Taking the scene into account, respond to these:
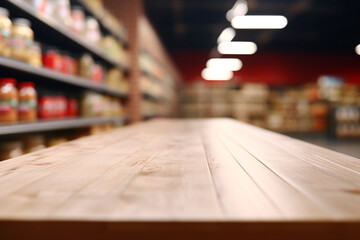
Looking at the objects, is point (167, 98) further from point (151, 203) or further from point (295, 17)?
point (151, 203)

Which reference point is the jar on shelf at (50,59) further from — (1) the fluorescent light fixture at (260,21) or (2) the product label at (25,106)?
(1) the fluorescent light fixture at (260,21)

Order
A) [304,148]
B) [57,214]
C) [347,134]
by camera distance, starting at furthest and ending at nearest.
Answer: [347,134] < [304,148] < [57,214]

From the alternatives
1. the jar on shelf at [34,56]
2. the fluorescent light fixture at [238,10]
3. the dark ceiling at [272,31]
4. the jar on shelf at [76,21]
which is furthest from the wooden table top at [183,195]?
the dark ceiling at [272,31]

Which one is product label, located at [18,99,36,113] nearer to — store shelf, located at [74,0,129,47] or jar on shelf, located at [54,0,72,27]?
jar on shelf, located at [54,0,72,27]

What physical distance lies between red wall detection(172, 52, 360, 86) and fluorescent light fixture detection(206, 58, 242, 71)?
0.28 metres

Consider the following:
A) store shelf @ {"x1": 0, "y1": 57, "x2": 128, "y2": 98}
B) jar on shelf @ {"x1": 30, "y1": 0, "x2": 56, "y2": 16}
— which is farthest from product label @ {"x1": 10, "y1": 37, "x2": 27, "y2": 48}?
jar on shelf @ {"x1": 30, "y1": 0, "x2": 56, "y2": 16}

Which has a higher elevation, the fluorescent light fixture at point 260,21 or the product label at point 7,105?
the fluorescent light fixture at point 260,21

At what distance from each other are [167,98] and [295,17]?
3977 mm

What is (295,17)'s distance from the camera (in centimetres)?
848

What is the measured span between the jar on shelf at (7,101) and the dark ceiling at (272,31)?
5818mm

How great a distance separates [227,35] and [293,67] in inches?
155

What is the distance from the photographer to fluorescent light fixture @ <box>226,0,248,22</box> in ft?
21.5

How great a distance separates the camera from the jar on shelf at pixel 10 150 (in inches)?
95.0

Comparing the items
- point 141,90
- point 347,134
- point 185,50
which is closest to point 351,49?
point 347,134
